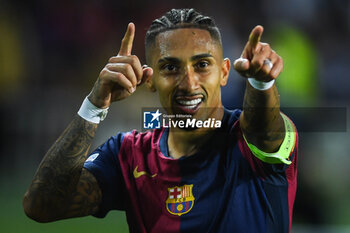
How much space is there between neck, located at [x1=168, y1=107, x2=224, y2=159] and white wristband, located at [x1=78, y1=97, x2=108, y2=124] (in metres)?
0.48

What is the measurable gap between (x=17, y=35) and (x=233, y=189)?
217 inches

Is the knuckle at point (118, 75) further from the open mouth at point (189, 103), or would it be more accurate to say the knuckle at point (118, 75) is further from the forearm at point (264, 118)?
the forearm at point (264, 118)

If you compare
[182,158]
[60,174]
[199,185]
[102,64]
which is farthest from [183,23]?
[102,64]

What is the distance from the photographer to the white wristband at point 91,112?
2209mm

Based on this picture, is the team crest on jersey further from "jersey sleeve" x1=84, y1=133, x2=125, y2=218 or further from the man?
"jersey sleeve" x1=84, y1=133, x2=125, y2=218

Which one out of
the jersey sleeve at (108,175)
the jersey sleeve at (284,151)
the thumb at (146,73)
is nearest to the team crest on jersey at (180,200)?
the jersey sleeve at (108,175)

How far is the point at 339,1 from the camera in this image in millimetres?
6230

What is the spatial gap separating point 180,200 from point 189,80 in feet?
2.00

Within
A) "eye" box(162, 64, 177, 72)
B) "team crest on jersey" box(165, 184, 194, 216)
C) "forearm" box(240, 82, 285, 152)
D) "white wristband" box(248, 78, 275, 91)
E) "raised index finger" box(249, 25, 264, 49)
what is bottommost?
"team crest on jersey" box(165, 184, 194, 216)

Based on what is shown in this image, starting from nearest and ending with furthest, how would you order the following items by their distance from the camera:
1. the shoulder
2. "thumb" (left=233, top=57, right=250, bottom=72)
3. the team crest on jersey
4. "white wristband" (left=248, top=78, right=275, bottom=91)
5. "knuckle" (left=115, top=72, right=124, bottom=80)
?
"thumb" (left=233, top=57, right=250, bottom=72) → "white wristband" (left=248, top=78, right=275, bottom=91) → "knuckle" (left=115, top=72, right=124, bottom=80) → the team crest on jersey → the shoulder

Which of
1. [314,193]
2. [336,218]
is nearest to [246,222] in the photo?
[314,193]

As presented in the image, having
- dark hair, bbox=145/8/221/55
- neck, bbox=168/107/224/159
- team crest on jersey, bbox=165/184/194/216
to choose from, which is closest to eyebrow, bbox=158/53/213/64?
dark hair, bbox=145/8/221/55

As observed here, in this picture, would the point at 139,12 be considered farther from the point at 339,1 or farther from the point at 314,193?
the point at 314,193

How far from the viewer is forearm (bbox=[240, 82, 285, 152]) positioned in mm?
1934
